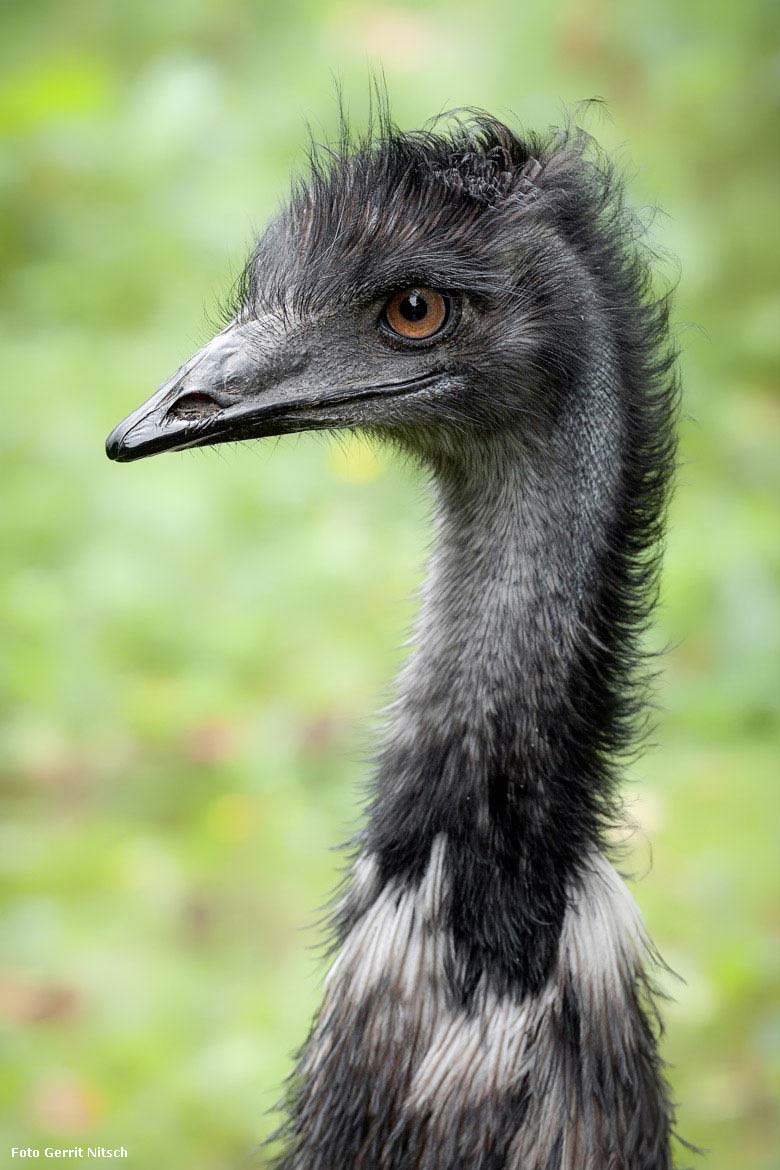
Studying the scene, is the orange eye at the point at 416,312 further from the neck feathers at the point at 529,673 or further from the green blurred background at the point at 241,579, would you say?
the green blurred background at the point at 241,579

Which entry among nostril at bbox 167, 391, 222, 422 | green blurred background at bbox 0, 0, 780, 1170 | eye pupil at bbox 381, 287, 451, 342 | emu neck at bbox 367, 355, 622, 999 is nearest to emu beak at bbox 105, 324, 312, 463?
nostril at bbox 167, 391, 222, 422

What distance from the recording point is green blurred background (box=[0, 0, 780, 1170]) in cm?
356

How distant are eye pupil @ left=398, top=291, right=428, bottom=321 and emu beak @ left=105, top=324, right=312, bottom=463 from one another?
0.46 feet

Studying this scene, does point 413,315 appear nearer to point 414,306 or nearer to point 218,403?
point 414,306

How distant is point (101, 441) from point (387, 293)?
319 centimetres

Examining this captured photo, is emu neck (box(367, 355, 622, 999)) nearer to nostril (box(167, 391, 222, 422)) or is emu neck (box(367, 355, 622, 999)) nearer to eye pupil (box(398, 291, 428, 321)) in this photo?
eye pupil (box(398, 291, 428, 321))

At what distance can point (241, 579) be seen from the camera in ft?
15.8

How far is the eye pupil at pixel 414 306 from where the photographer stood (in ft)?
7.03

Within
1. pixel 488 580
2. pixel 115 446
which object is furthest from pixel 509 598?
pixel 115 446

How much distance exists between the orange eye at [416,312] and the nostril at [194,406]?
0.80 ft

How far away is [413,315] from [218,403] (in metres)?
0.26

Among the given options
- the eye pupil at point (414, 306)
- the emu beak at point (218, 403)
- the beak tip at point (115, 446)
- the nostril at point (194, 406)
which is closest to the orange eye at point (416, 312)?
the eye pupil at point (414, 306)

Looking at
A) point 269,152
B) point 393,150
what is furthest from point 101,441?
point 393,150

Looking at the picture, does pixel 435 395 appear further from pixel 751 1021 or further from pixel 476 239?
pixel 751 1021
